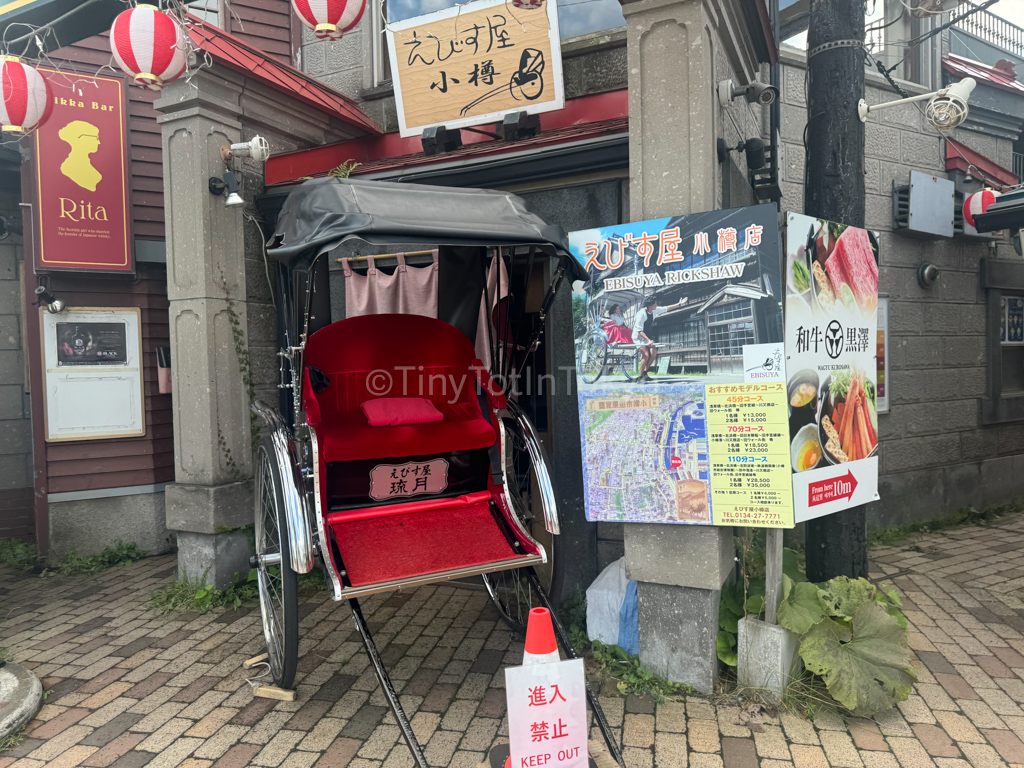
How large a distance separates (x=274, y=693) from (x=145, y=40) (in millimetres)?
4052

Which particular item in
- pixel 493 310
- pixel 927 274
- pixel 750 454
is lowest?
pixel 750 454

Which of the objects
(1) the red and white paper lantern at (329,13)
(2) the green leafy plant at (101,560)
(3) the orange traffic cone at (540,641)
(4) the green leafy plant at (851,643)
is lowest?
(2) the green leafy plant at (101,560)

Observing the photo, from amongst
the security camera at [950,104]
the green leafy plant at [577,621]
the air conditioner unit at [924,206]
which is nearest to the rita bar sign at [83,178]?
the green leafy plant at [577,621]

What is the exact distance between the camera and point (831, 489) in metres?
3.63

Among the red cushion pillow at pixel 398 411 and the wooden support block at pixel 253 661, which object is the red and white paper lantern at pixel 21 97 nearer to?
the red cushion pillow at pixel 398 411

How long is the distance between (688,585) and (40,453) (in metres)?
5.95

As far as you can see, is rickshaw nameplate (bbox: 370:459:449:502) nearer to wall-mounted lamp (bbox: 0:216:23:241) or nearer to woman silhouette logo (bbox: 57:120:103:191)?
woman silhouette logo (bbox: 57:120:103:191)

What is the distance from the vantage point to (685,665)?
3.65m

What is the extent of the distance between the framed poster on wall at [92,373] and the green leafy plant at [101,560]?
1.07m

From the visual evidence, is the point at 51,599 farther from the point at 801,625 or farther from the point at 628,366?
the point at 801,625

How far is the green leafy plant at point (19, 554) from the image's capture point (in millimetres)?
6355

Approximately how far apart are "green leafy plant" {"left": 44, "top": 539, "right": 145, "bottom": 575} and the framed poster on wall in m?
1.07

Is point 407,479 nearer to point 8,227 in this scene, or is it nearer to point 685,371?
point 685,371

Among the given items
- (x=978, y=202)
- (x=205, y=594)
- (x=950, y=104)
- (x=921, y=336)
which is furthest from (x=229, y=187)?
(x=978, y=202)
